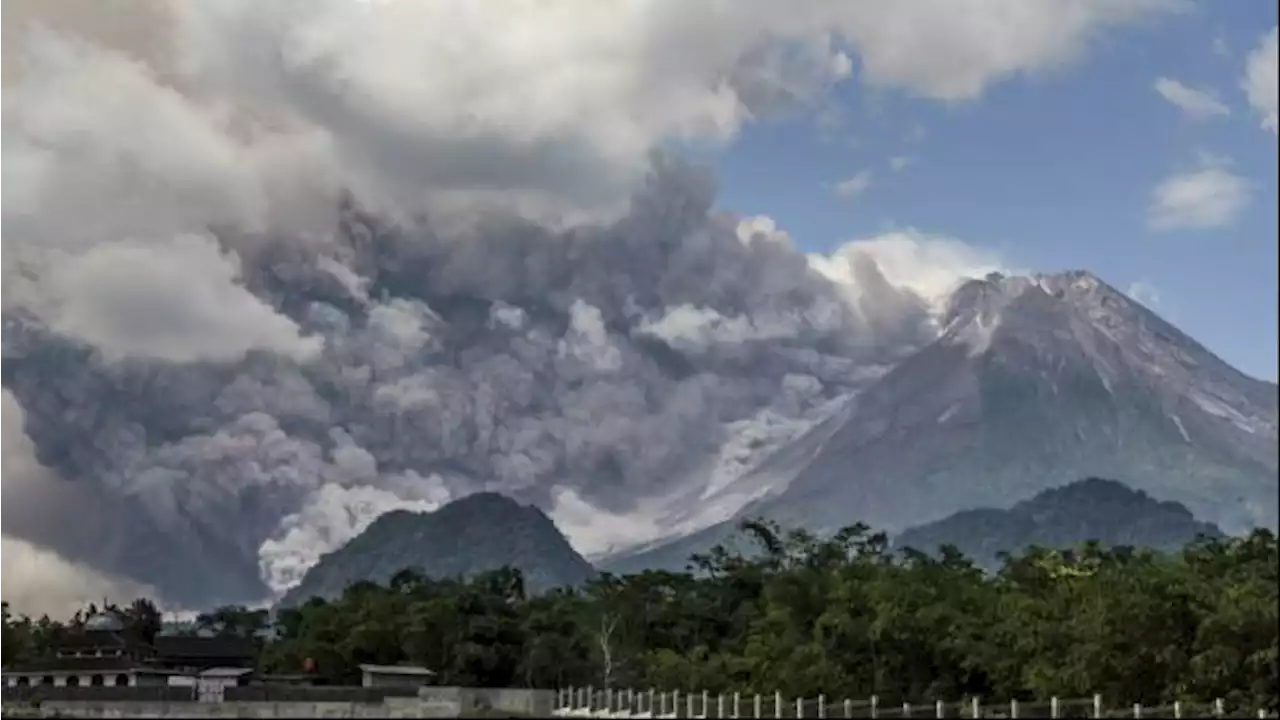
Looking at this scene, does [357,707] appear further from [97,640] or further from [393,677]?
[97,640]

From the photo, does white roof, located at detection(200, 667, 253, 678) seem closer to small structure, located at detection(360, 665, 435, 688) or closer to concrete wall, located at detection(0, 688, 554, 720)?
small structure, located at detection(360, 665, 435, 688)

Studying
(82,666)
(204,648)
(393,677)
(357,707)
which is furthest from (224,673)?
(357,707)

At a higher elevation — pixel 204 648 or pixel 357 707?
pixel 204 648

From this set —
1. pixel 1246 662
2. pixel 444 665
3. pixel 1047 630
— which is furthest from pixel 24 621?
pixel 1246 662

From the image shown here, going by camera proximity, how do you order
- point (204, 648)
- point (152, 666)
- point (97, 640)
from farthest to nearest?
point (97, 640)
point (204, 648)
point (152, 666)

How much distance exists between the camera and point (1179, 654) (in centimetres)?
6506

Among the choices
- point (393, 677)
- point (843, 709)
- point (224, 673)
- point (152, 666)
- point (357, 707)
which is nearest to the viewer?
point (843, 709)

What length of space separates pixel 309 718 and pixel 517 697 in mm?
8910

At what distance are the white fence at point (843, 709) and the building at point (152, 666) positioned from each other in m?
34.4

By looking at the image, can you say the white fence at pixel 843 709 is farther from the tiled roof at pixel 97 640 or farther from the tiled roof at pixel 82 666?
the tiled roof at pixel 97 640

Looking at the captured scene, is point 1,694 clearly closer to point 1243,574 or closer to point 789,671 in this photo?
point 789,671

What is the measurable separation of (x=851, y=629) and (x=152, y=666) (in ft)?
167

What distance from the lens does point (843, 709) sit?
59.1 m

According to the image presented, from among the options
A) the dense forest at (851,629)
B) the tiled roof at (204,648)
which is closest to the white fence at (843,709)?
the dense forest at (851,629)
